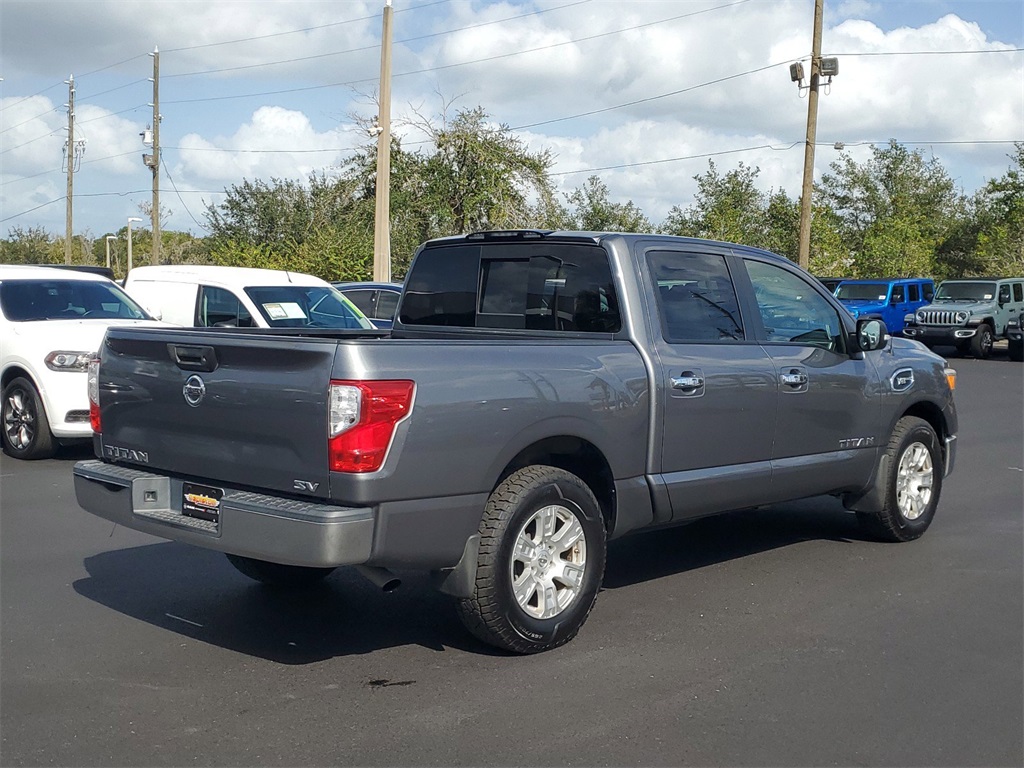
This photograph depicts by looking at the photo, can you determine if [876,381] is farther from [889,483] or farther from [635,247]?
[635,247]

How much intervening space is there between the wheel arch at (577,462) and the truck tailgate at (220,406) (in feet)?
3.10

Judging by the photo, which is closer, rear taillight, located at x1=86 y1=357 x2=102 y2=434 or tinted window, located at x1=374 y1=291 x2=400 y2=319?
rear taillight, located at x1=86 y1=357 x2=102 y2=434

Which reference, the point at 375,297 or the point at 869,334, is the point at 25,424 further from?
the point at 375,297

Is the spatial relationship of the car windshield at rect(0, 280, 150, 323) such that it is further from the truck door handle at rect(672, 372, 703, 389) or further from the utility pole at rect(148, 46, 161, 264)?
the utility pole at rect(148, 46, 161, 264)

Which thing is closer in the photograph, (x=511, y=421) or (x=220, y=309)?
(x=511, y=421)

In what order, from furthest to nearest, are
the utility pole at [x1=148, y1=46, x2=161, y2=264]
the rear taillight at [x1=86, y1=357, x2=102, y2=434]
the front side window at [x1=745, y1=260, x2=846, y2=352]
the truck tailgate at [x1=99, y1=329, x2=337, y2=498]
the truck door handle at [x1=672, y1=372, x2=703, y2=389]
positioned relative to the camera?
the utility pole at [x1=148, y1=46, x2=161, y2=264], the front side window at [x1=745, y1=260, x2=846, y2=352], the truck door handle at [x1=672, y1=372, x2=703, y2=389], the rear taillight at [x1=86, y1=357, x2=102, y2=434], the truck tailgate at [x1=99, y1=329, x2=337, y2=498]

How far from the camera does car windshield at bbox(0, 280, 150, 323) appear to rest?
11023 millimetres

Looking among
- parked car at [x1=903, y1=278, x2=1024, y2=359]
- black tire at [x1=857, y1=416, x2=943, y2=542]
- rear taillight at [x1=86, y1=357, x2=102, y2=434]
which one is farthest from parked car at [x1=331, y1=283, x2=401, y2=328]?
parked car at [x1=903, y1=278, x2=1024, y2=359]

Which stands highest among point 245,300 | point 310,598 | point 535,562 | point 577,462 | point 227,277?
point 227,277

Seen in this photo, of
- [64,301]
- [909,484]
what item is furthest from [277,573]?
[64,301]

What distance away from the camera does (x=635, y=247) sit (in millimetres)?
5938

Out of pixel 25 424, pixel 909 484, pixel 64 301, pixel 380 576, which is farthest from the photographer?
pixel 64 301

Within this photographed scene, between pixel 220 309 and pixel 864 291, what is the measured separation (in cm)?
2221

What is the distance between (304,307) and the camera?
1305 cm
